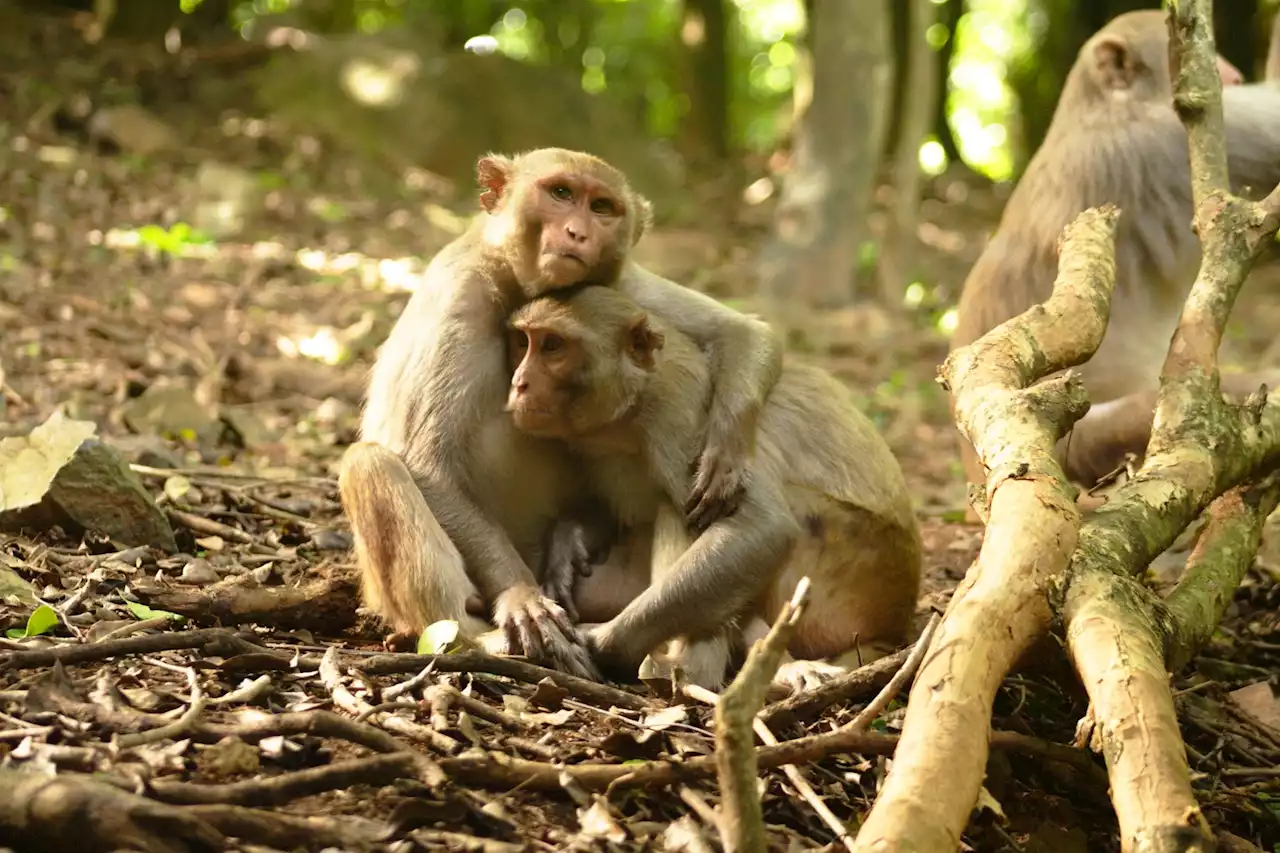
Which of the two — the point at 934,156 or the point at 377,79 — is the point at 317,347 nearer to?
the point at 377,79

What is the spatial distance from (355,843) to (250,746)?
47 cm

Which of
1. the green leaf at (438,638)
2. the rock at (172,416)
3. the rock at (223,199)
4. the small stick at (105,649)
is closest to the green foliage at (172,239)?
the rock at (223,199)

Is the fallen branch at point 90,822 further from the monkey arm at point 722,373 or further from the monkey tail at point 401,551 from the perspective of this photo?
the monkey arm at point 722,373

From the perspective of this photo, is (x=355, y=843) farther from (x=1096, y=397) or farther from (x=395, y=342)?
(x=1096, y=397)

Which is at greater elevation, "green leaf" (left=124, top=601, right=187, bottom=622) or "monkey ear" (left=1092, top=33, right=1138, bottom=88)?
"monkey ear" (left=1092, top=33, right=1138, bottom=88)

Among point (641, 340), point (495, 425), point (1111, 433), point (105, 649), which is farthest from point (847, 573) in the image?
point (105, 649)

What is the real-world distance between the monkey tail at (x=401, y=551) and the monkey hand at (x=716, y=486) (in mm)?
758

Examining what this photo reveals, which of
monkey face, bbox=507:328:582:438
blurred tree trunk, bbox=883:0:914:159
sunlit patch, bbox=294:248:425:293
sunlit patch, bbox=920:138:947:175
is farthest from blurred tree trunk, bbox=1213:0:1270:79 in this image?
monkey face, bbox=507:328:582:438

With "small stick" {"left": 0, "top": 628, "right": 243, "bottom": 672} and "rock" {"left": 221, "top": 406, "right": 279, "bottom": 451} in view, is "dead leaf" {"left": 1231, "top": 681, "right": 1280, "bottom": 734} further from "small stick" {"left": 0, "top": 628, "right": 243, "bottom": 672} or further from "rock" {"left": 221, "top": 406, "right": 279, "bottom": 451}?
"rock" {"left": 221, "top": 406, "right": 279, "bottom": 451}

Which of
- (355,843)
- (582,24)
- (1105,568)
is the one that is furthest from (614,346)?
(582,24)

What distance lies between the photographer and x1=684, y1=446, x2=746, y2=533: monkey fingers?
4.33 m

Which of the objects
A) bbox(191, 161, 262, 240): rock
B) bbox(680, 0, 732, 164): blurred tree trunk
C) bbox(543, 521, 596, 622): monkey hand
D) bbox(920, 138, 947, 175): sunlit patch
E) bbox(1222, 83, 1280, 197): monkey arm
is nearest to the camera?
bbox(543, 521, 596, 622): monkey hand

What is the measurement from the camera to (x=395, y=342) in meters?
4.77

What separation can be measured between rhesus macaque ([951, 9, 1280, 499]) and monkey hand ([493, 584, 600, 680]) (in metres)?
2.74
